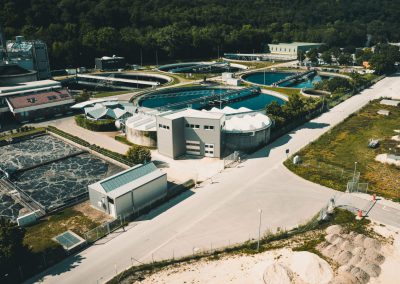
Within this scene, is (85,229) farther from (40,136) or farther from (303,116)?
(303,116)

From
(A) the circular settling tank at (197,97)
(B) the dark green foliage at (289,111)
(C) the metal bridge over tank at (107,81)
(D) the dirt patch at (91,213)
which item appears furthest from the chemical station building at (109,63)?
(D) the dirt patch at (91,213)

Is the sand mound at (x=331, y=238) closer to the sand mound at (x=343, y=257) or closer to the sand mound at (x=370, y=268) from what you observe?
the sand mound at (x=343, y=257)

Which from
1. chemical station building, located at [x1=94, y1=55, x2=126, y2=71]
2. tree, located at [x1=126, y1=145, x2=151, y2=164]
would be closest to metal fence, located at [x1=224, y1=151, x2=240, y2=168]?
tree, located at [x1=126, y1=145, x2=151, y2=164]

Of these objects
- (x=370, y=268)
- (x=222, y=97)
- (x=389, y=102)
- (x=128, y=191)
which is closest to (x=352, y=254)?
(x=370, y=268)

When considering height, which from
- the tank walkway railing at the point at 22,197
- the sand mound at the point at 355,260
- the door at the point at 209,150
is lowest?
the sand mound at the point at 355,260

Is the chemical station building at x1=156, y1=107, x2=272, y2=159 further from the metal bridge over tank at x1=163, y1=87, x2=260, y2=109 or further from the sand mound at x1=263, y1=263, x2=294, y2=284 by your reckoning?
the sand mound at x1=263, y1=263, x2=294, y2=284

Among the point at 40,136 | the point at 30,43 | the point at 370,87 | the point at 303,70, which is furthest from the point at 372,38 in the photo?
the point at 40,136

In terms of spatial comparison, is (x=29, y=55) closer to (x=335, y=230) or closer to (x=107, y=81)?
(x=107, y=81)
